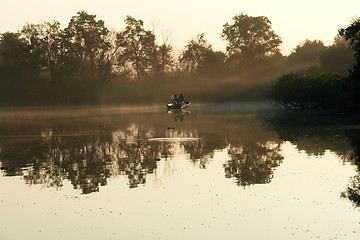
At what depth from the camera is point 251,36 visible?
13262cm

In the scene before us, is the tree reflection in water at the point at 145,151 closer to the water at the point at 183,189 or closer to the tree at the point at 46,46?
the water at the point at 183,189

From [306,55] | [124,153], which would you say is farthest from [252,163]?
[306,55]

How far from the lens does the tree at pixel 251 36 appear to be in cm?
13162

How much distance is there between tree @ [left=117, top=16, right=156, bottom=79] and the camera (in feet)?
386

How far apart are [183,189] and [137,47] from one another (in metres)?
103

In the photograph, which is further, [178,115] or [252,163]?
[178,115]

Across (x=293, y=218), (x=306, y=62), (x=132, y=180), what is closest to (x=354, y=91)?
(x=132, y=180)

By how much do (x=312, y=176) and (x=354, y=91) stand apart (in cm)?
2879

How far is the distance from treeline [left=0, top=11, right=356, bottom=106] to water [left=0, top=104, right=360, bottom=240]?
7706cm

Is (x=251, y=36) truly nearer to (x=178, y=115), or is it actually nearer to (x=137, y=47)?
(x=137, y=47)

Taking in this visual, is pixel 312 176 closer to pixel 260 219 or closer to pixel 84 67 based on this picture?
pixel 260 219

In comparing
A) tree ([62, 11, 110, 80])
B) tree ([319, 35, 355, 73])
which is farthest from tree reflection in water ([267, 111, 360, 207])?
tree ([62, 11, 110, 80])

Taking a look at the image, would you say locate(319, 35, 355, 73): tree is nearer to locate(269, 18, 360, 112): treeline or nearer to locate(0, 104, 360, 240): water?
locate(269, 18, 360, 112): treeline

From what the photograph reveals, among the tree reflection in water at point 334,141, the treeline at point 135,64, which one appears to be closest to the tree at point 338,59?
the treeline at point 135,64
